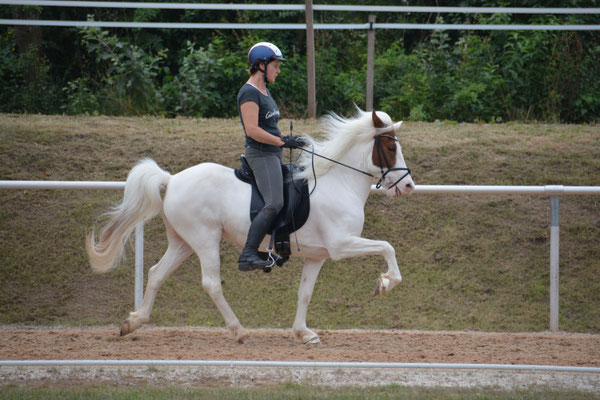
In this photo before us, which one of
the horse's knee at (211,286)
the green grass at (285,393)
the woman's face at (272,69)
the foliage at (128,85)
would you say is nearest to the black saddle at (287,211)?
the horse's knee at (211,286)

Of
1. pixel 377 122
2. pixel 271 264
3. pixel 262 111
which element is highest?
pixel 262 111

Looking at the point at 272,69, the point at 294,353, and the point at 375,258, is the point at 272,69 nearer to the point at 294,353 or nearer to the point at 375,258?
the point at 294,353

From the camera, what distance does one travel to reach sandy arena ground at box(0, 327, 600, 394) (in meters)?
5.96

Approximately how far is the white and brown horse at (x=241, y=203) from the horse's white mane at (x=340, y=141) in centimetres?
1

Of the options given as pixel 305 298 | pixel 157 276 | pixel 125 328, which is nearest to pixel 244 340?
pixel 305 298

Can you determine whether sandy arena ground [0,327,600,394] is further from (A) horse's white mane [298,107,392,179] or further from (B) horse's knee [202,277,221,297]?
(A) horse's white mane [298,107,392,179]

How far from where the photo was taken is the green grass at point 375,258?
8.73 metres

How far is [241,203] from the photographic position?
24.0ft

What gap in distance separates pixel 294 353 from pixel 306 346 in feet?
1.49

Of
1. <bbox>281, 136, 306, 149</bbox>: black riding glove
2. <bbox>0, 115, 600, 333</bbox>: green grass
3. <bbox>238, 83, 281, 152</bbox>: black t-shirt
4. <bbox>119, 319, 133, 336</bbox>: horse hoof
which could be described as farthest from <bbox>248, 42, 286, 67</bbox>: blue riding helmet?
<bbox>0, 115, 600, 333</bbox>: green grass

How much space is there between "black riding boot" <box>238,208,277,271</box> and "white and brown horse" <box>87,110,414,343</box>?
0.29 meters

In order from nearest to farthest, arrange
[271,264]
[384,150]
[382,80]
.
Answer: [271,264] < [384,150] < [382,80]

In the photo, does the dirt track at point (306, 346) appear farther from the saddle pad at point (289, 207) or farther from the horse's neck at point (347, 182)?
the horse's neck at point (347, 182)

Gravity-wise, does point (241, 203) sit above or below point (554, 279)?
above
